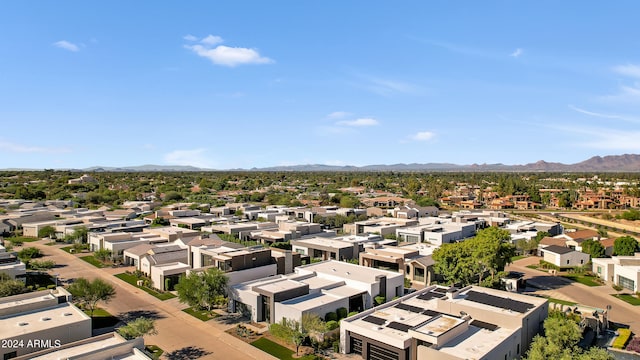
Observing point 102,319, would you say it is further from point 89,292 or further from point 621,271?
point 621,271

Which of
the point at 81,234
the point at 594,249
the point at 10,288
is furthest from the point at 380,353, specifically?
the point at 81,234

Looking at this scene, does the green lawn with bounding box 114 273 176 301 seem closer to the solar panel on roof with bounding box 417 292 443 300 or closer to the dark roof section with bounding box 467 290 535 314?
the solar panel on roof with bounding box 417 292 443 300

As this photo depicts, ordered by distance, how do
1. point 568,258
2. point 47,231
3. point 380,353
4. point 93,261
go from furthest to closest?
point 47,231
point 93,261
point 568,258
point 380,353

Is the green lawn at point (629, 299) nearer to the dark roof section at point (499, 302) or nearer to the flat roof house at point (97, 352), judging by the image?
the dark roof section at point (499, 302)

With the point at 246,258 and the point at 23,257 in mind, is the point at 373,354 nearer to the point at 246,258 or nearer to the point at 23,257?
the point at 246,258

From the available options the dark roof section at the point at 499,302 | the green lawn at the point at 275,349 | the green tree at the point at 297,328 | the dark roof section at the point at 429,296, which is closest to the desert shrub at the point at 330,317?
the green tree at the point at 297,328

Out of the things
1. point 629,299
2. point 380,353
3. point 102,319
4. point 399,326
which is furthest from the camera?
point 629,299
